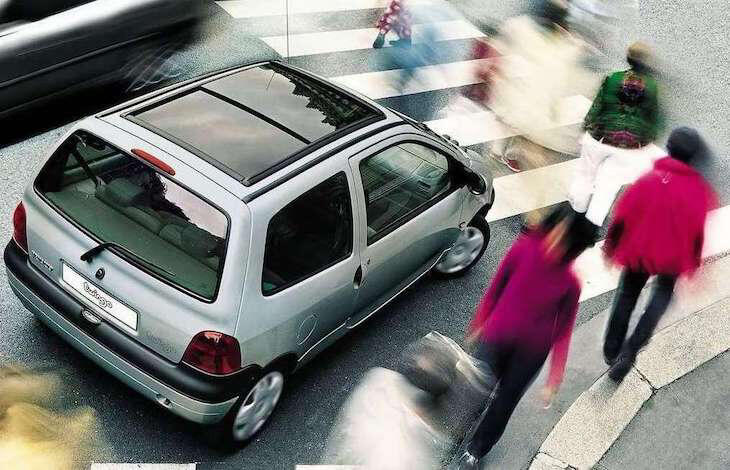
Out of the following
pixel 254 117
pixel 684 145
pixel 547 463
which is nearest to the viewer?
pixel 254 117

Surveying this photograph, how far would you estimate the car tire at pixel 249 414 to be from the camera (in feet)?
16.8

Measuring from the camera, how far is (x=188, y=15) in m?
8.89

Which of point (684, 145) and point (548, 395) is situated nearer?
point (548, 395)

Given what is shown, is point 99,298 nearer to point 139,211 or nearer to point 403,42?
point 139,211

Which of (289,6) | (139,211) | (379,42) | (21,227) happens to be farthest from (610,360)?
(289,6)

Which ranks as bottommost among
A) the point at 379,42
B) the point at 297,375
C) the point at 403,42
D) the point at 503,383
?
the point at 297,375

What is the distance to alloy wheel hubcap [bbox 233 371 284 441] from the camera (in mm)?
5211

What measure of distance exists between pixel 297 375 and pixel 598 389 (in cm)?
214

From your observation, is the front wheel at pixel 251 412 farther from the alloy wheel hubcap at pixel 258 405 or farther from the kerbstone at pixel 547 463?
the kerbstone at pixel 547 463

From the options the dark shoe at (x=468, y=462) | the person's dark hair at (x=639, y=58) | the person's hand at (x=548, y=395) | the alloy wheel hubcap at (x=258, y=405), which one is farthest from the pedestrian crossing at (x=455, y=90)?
the alloy wheel hubcap at (x=258, y=405)

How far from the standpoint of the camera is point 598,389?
621cm

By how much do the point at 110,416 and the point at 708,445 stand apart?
12.9ft

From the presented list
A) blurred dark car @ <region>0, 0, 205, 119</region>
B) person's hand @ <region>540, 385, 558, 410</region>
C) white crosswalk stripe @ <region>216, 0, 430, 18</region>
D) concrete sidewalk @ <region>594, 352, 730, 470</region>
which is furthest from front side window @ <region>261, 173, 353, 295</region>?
white crosswalk stripe @ <region>216, 0, 430, 18</region>

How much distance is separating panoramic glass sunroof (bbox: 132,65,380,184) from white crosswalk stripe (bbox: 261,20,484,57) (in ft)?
14.0
